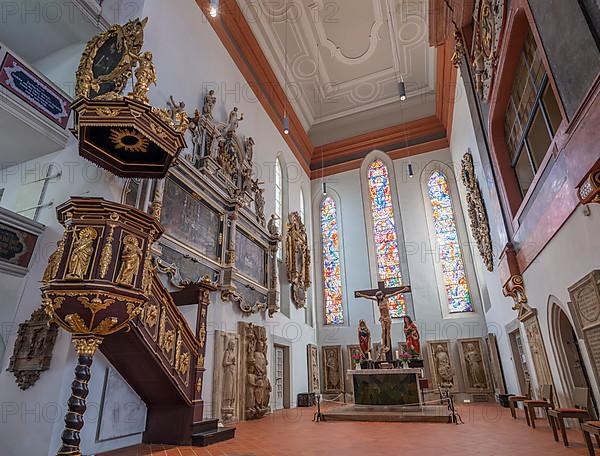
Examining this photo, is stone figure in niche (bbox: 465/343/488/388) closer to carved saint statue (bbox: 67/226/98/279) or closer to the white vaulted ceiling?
the white vaulted ceiling

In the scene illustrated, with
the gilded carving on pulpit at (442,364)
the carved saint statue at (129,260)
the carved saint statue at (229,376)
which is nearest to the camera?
the carved saint statue at (129,260)

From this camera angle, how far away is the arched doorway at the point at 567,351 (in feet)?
18.0

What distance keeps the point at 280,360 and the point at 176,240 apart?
5780 mm

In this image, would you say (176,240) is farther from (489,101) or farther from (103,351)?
(489,101)

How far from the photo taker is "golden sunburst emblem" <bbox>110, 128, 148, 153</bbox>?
481 cm

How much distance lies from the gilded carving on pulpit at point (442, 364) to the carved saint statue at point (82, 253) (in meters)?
11.1

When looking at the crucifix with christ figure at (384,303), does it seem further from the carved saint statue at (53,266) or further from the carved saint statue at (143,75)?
the carved saint statue at (53,266)

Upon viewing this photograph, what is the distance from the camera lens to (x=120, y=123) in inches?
182

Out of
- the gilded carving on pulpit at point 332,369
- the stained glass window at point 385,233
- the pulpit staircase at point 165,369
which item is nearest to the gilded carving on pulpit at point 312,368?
the gilded carving on pulpit at point 332,369

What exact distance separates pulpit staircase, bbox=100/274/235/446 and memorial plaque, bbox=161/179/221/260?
199 centimetres

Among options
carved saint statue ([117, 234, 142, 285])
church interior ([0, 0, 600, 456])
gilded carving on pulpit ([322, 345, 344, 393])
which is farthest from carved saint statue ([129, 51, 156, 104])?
gilded carving on pulpit ([322, 345, 344, 393])

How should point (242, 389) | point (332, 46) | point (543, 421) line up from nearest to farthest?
point (543, 421) < point (242, 389) < point (332, 46)

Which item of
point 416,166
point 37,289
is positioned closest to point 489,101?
point 416,166

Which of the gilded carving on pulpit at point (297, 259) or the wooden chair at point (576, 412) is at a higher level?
the gilded carving on pulpit at point (297, 259)
